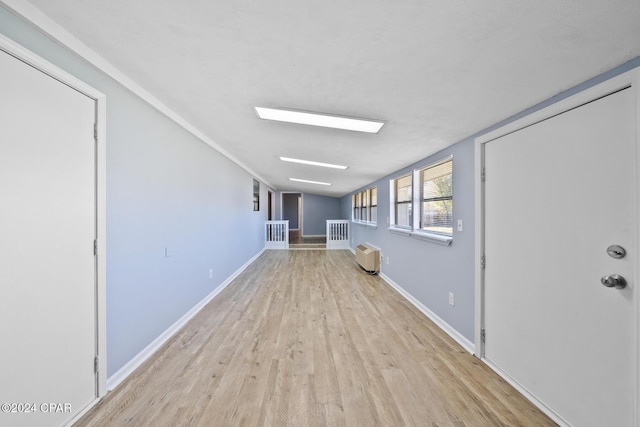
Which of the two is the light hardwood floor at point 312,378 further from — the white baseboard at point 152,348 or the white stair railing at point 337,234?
the white stair railing at point 337,234

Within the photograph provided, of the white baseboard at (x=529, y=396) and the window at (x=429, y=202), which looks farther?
the window at (x=429, y=202)

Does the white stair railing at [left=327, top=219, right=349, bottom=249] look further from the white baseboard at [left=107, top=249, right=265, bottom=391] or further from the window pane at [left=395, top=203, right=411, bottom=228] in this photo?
the white baseboard at [left=107, top=249, right=265, bottom=391]

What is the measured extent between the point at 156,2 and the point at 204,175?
230 cm

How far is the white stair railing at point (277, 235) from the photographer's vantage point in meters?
7.94

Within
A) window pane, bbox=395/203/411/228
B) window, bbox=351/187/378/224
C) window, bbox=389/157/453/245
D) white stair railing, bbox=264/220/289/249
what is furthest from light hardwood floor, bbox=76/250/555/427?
white stair railing, bbox=264/220/289/249

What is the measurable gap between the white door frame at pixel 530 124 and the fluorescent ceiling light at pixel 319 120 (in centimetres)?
94

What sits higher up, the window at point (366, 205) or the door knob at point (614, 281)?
the window at point (366, 205)

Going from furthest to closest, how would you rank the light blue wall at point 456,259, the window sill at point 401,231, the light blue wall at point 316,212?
1. the light blue wall at point 316,212
2. the window sill at point 401,231
3. the light blue wall at point 456,259

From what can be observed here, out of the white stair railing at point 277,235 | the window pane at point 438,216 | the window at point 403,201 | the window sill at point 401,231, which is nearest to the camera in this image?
the window pane at point 438,216

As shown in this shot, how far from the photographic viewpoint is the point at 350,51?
1194 mm

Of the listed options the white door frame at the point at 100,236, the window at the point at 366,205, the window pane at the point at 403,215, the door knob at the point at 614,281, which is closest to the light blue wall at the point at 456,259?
the window pane at the point at 403,215

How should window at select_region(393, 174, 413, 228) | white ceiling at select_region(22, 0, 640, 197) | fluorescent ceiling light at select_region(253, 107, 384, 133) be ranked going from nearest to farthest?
white ceiling at select_region(22, 0, 640, 197) → fluorescent ceiling light at select_region(253, 107, 384, 133) → window at select_region(393, 174, 413, 228)

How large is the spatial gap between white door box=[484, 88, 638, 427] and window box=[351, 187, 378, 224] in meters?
3.58

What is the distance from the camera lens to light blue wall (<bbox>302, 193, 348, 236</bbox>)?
11.3 m
